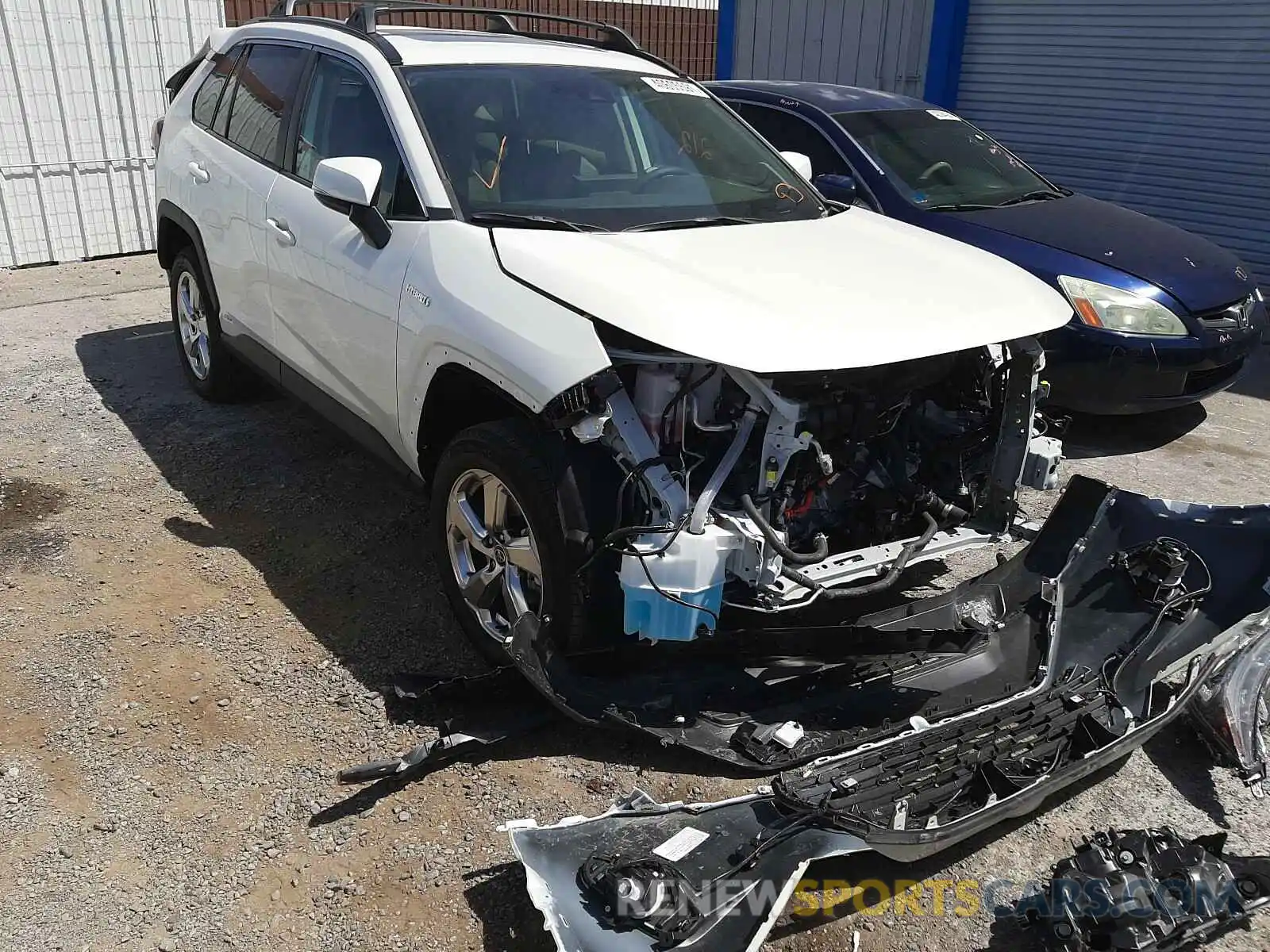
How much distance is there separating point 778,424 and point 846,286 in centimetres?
55

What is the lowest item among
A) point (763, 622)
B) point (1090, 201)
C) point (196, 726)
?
point (196, 726)

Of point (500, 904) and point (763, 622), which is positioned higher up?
point (763, 622)

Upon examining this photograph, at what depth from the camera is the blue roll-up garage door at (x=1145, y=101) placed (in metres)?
9.33

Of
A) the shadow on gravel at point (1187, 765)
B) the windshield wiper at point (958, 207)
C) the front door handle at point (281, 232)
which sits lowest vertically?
the shadow on gravel at point (1187, 765)

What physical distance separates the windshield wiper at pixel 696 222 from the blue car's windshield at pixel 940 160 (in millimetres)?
2798

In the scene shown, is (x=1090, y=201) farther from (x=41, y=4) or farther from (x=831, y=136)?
(x=41, y=4)

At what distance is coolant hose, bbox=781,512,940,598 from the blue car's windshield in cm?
365

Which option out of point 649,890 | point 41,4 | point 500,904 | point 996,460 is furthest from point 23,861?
point 41,4

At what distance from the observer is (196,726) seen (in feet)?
10.9

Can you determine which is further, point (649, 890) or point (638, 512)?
point (638, 512)

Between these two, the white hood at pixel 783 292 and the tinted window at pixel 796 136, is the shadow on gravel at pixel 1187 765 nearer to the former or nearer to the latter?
the white hood at pixel 783 292

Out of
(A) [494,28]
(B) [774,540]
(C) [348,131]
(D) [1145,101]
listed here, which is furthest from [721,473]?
(D) [1145,101]

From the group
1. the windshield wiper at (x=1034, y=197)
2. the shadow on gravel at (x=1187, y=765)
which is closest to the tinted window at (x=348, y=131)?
the shadow on gravel at (x=1187, y=765)

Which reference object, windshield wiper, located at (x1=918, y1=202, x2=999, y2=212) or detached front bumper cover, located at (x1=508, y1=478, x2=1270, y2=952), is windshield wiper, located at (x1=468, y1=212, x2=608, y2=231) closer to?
detached front bumper cover, located at (x1=508, y1=478, x2=1270, y2=952)
